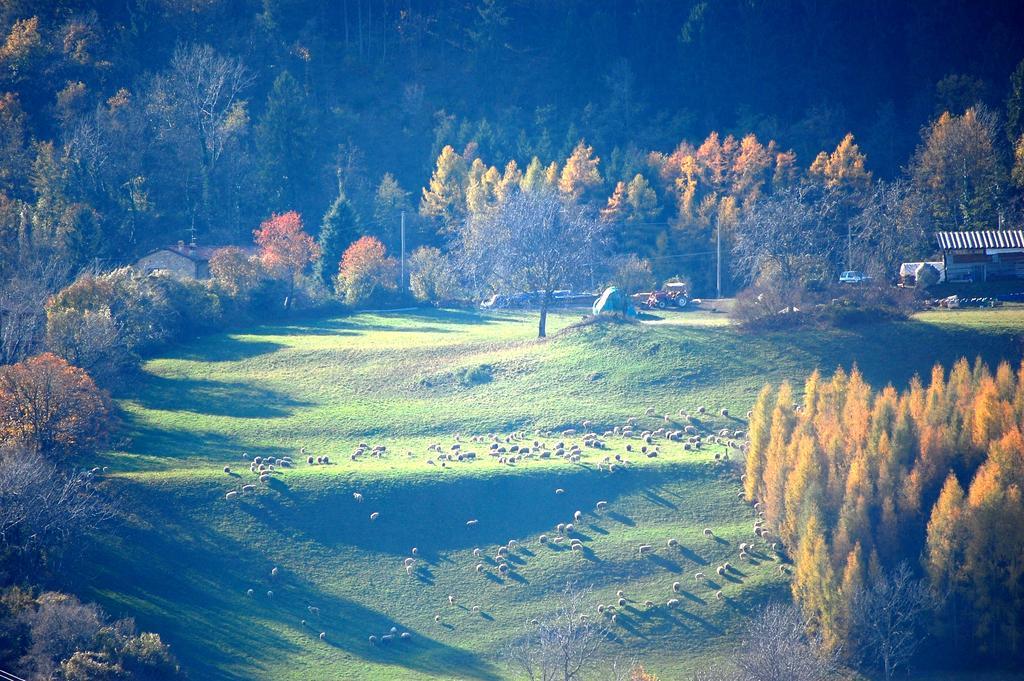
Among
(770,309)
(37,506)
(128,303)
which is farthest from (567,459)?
(128,303)

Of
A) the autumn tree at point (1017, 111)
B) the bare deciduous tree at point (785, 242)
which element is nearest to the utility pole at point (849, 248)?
the bare deciduous tree at point (785, 242)

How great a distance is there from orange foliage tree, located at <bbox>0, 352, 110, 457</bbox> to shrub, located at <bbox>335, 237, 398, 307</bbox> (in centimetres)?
3525

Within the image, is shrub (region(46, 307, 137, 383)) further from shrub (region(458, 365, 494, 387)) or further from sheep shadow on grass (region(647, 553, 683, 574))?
sheep shadow on grass (region(647, 553, 683, 574))

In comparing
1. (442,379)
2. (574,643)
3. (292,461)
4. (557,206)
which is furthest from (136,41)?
(574,643)

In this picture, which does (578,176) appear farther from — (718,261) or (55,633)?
(55,633)

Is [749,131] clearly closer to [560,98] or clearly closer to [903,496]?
[560,98]

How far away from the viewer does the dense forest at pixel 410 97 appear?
10125 centimetres

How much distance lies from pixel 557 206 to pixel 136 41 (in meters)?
68.5

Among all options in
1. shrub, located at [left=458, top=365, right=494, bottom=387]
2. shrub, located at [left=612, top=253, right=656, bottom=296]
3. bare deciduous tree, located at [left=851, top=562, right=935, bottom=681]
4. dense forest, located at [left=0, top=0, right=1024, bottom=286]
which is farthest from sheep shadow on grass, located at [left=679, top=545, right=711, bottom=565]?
dense forest, located at [left=0, top=0, right=1024, bottom=286]

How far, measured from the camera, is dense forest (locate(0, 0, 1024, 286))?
332 feet

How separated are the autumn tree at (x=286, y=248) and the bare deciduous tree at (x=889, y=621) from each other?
54026mm

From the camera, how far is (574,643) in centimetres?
3712

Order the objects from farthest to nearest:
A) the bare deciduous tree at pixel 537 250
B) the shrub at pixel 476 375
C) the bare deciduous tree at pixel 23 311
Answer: the bare deciduous tree at pixel 537 250 → the shrub at pixel 476 375 → the bare deciduous tree at pixel 23 311

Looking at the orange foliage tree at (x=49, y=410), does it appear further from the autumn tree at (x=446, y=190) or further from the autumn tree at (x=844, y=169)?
the autumn tree at (x=844, y=169)
